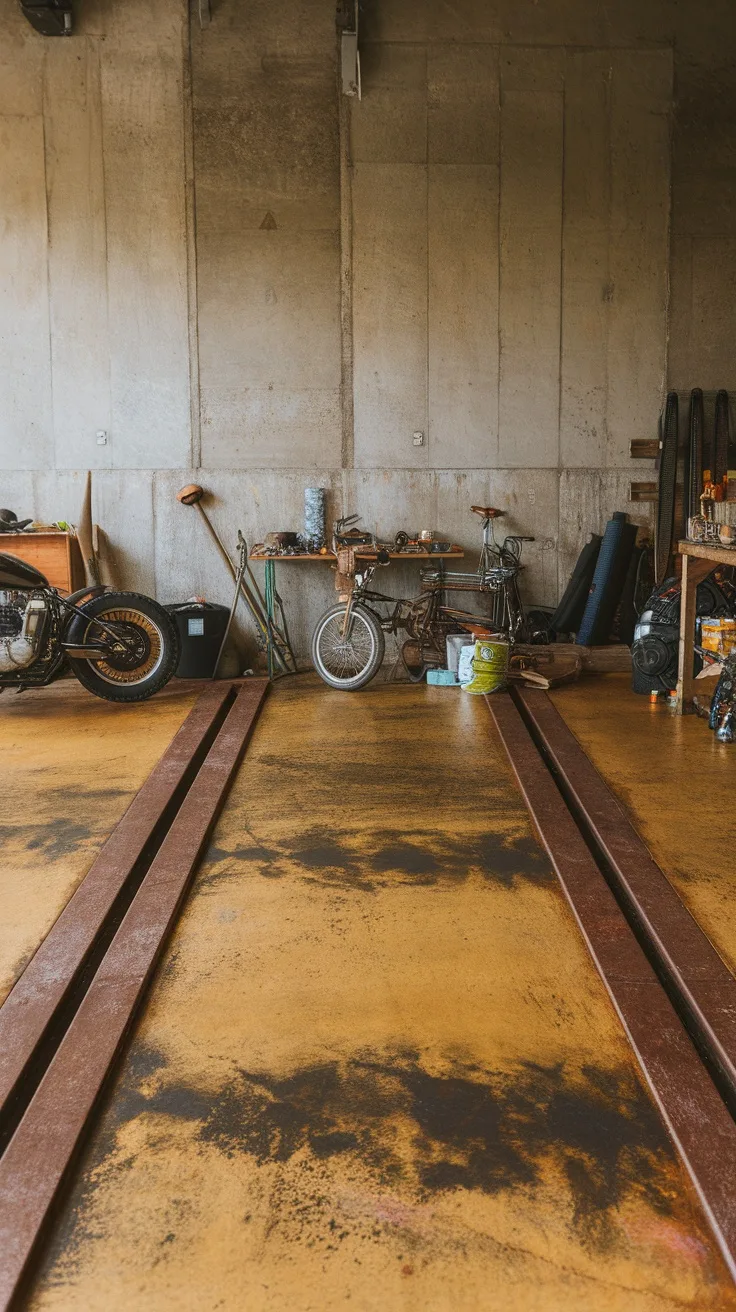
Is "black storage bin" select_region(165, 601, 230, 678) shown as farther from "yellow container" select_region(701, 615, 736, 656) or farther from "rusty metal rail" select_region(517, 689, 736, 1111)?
"yellow container" select_region(701, 615, 736, 656)

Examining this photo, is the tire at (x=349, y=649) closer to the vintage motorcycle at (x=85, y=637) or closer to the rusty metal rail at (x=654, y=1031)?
the vintage motorcycle at (x=85, y=637)

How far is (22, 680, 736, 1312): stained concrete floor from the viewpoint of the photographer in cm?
196

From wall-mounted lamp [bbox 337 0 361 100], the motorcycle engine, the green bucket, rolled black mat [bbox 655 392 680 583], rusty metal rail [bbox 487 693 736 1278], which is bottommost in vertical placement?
rusty metal rail [bbox 487 693 736 1278]

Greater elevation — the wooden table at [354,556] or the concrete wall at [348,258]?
the concrete wall at [348,258]

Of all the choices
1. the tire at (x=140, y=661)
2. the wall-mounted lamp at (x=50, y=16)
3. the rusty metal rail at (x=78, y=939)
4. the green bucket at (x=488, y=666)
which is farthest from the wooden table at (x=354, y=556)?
the wall-mounted lamp at (x=50, y=16)

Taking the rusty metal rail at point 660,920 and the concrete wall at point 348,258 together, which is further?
the concrete wall at point 348,258

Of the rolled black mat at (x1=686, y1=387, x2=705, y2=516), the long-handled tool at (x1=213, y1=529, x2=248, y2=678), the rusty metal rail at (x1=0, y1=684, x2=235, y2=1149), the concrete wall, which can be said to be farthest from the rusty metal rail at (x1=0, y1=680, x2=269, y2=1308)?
the rolled black mat at (x1=686, y1=387, x2=705, y2=516)

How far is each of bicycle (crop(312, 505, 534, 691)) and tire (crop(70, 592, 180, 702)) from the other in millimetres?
1106

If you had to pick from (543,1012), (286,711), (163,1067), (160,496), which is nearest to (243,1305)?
(163,1067)

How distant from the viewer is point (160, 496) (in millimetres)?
8234

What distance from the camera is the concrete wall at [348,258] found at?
7.98 meters

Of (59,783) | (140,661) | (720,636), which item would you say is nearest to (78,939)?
(59,783)

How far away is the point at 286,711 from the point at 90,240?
3.96 meters

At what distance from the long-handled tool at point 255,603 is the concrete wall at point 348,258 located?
121mm
